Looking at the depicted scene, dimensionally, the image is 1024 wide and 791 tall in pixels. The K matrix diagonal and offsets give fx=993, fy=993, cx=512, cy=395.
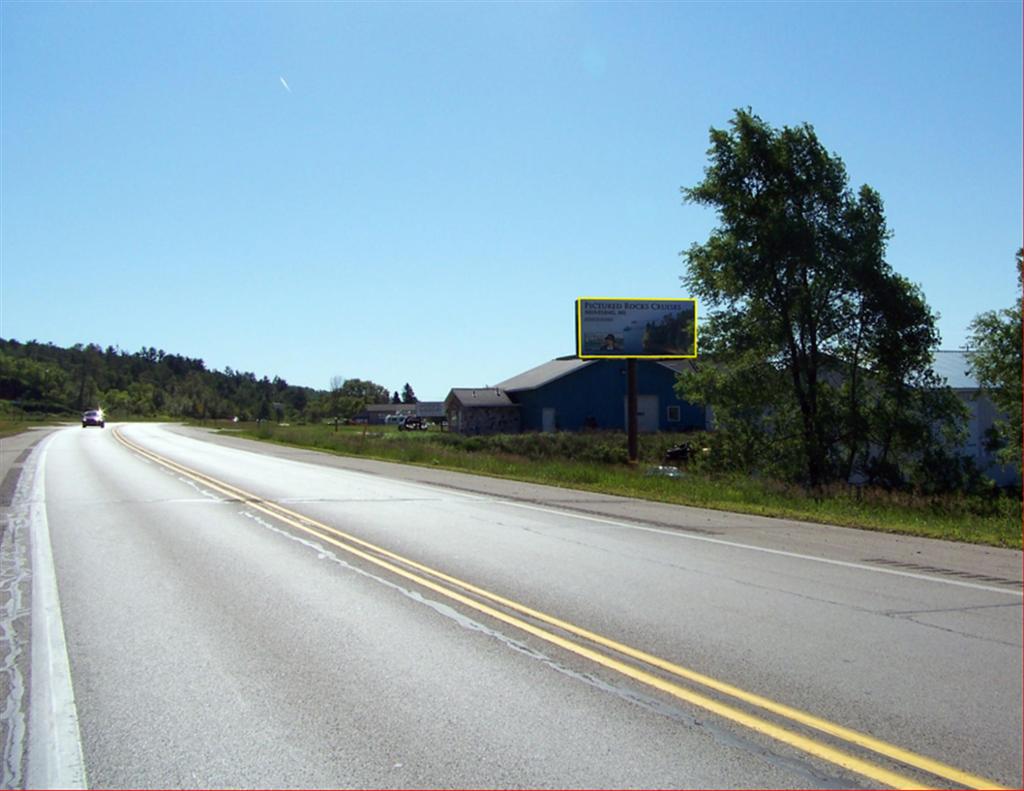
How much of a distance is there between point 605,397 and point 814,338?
31241mm

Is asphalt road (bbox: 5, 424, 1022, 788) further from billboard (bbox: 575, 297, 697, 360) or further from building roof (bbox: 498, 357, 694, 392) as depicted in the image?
building roof (bbox: 498, 357, 694, 392)

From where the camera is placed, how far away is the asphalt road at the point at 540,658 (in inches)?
203

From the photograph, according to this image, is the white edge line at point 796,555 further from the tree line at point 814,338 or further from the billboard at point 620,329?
the billboard at point 620,329

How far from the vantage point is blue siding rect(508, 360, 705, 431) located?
61156 millimetres

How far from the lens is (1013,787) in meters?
4.75

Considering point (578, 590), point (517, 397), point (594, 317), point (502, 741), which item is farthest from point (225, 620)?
point (517, 397)

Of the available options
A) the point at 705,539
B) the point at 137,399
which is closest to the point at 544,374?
the point at 705,539

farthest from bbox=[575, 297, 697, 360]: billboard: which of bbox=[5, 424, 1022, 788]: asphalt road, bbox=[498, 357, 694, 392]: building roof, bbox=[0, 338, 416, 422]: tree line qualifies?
bbox=[0, 338, 416, 422]: tree line

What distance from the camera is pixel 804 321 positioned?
30.7 m

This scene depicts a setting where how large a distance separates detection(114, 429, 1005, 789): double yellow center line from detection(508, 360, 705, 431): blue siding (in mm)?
49415

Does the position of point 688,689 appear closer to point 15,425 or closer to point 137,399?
point 15,425

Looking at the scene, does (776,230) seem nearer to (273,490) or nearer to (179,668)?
(273,490)

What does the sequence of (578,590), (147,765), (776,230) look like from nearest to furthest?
(147,765), (578,590), (776,230)

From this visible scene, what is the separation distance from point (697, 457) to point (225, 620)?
78.3 feet
